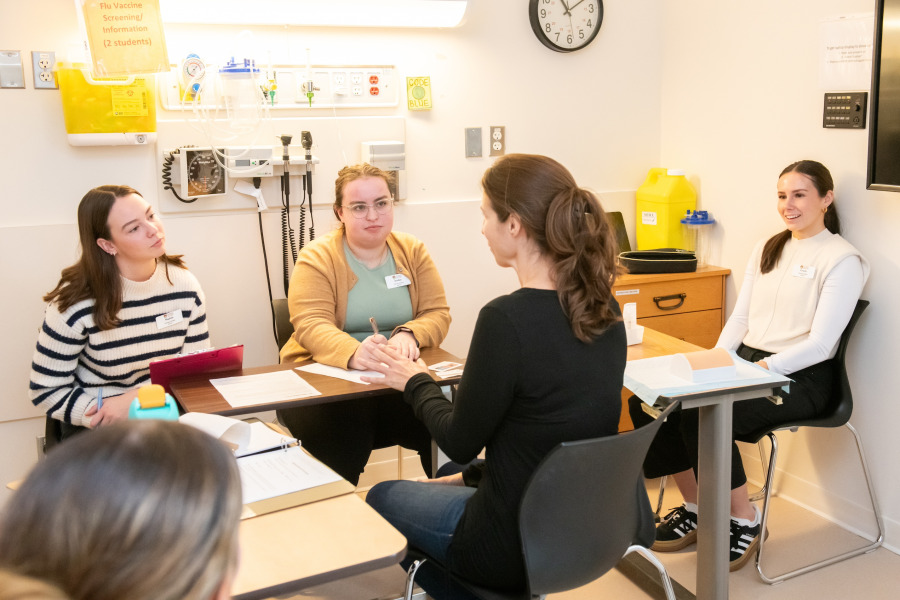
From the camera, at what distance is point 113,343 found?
8.49 ft

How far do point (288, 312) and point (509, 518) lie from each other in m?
1.59

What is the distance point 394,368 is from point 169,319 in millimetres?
867

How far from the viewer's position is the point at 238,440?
74.1 inches

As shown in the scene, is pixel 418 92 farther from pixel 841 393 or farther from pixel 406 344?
pixel 841 393

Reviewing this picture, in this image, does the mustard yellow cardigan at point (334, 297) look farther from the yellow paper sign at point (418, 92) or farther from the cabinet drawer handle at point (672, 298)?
the cabinet drawer handle at point (672, 298)

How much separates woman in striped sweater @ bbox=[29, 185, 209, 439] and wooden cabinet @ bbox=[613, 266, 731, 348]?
5.90ft

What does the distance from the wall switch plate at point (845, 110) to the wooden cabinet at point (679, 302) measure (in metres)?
0.81

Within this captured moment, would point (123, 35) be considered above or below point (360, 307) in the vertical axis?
above

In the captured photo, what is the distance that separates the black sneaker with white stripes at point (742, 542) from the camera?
2.90m

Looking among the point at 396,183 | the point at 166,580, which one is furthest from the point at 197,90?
the point at 166,580

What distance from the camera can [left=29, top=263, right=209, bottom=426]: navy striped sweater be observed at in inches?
99.2

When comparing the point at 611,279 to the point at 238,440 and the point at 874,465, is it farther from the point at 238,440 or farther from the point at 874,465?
the point at 874,465

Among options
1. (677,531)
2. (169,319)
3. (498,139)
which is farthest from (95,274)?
(677,531)

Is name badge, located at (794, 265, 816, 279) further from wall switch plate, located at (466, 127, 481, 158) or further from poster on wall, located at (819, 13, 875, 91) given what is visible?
wall switch plate, located at (466, 127, 481, 158)
